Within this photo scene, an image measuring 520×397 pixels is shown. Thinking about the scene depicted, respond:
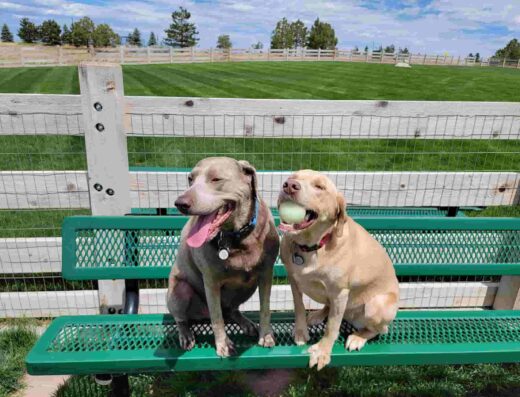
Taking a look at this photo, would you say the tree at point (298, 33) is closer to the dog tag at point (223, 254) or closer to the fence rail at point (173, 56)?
the fence rail at point (173, 56)

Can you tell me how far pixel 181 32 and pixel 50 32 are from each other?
2653 centimetres

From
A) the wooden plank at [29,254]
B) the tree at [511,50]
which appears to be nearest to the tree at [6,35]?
the tree at [511,50]

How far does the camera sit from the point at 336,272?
2285 millimetres

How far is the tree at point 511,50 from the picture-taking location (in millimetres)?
79750

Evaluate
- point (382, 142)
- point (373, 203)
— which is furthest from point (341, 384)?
point (382, 142)

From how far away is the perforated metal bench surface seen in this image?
237 centimetres

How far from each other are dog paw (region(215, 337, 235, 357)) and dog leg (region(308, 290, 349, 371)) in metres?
0.43

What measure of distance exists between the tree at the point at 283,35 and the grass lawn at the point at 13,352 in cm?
8426

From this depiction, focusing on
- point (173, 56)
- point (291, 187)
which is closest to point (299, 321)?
point (291, 187)

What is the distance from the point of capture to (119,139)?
3.26 meters

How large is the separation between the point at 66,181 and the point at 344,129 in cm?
231

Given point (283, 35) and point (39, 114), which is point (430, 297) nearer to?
point (39, 114)

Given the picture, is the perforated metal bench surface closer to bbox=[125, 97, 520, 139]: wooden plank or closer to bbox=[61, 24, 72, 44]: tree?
bbox=[125, 97, 520, 139]: wooden plank

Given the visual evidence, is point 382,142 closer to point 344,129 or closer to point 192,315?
point 344,129
